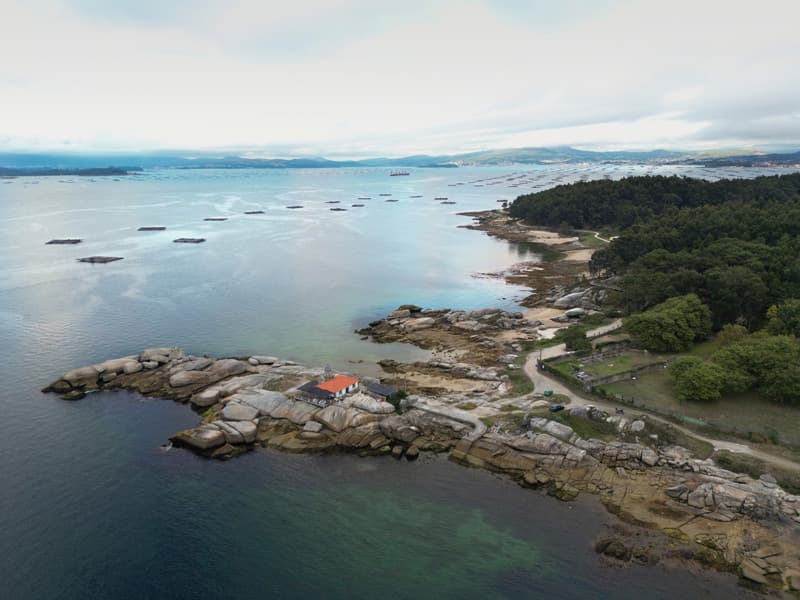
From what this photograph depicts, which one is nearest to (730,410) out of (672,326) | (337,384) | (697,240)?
(672,326)

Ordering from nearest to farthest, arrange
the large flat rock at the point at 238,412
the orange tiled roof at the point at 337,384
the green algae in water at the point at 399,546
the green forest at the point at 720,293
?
the green algae in water at the point at 399,546 < the green forest at the point at 720,293 < the large flat rock at the point at 238,412 < the orange tiled roof at the point at 337,384

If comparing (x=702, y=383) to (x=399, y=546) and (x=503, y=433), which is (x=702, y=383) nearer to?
(x=503, y=433)

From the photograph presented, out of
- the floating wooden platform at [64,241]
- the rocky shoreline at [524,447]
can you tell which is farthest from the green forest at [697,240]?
the floating wooden platform at [64,241]

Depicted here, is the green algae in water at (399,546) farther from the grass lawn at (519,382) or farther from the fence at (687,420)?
the fence at (687,420)

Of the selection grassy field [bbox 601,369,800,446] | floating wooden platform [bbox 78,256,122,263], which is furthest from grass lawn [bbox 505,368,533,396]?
floating wooden platform [bbox 78,256,122,263]

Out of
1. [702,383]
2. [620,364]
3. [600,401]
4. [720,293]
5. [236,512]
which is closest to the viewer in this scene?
[236,512]

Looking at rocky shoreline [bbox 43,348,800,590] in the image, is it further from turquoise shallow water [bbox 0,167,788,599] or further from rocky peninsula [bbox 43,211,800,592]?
turquoise shallow water [bbox 0,167,788,599]
